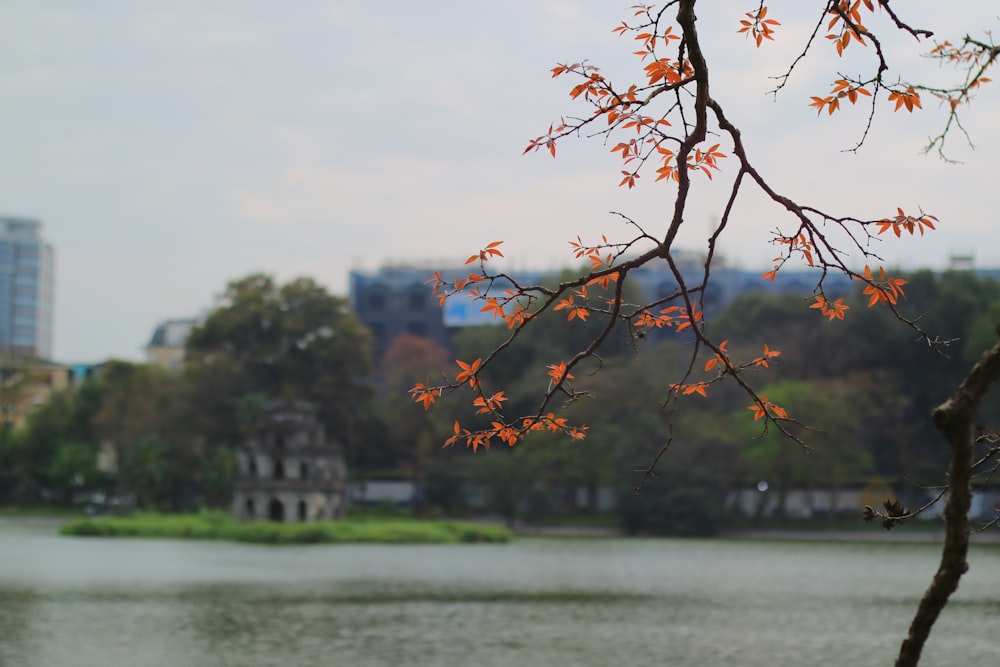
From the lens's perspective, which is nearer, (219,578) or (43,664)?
(43,664)

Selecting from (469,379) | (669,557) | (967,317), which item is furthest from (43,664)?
(967,317)

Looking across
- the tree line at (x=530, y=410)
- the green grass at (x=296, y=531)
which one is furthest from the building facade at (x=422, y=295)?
the green grass at (x=296, y=531)

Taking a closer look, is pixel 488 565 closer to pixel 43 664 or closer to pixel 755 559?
pixel 755 559

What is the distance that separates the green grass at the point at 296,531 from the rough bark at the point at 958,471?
36.7 meters

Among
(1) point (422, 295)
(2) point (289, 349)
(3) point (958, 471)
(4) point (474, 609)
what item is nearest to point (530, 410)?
(2) point (289, 349)

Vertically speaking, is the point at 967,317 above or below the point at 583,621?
above

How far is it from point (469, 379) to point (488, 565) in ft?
84.5

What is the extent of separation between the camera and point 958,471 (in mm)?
3639

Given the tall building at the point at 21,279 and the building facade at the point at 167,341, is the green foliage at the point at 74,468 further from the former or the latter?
the tall building at the point at 21,279

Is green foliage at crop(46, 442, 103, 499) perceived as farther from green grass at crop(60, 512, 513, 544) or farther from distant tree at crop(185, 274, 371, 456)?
green grass at crop(60, 512, 513, 544)

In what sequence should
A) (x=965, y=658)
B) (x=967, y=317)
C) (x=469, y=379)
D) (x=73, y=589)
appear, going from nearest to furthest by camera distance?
1. (x=469, y=379)
2. (x=965, y=658)
3. (x=73, y=589)
4. (x=967, y=317)

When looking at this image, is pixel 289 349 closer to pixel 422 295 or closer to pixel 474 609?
pixel 422 295

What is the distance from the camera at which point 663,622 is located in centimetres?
1873

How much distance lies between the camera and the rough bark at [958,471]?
359 centimetres
